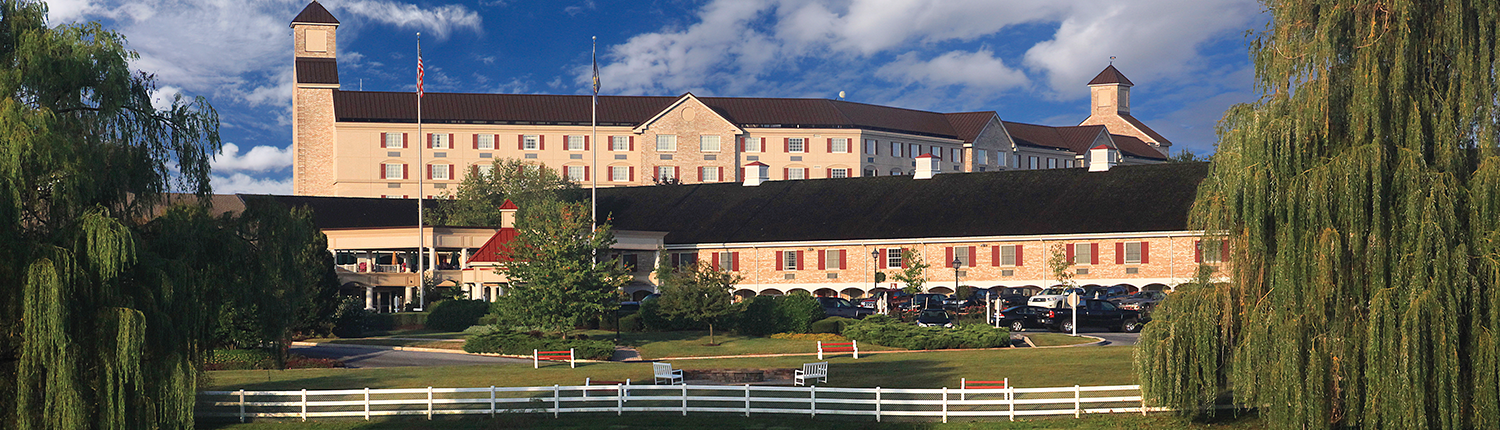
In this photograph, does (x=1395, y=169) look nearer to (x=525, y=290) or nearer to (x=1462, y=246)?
(x=1462, y=246)

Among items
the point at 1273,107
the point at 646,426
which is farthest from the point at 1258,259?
the point at 646,426

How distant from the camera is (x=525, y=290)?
153 feet

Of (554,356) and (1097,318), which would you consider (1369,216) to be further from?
(1097,318)

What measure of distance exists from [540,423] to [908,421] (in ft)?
23.5

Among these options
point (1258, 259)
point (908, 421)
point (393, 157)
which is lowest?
point (908, 421)

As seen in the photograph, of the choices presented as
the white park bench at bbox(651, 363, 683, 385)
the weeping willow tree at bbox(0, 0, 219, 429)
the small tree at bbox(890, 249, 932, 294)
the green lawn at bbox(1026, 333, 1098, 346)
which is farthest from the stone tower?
the weeping willow tree at bbox(0, 0, 219, 429)

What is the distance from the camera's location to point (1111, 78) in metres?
156

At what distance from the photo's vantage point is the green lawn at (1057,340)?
43075 mm

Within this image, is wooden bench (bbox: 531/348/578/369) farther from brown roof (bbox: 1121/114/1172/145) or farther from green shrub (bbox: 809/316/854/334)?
brown roof (bbox: 1121/114/1172/145)

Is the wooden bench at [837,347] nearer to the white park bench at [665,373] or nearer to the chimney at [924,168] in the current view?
the white park bench at [665,373]

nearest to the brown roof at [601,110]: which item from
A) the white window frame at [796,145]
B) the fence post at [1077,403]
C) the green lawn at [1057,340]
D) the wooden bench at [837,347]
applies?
the white window frame at [796,145]

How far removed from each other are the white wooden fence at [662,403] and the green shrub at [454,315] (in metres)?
26.7

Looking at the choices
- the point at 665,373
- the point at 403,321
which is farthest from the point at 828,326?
the point at 403,321

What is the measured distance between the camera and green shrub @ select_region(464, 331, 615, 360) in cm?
4156
